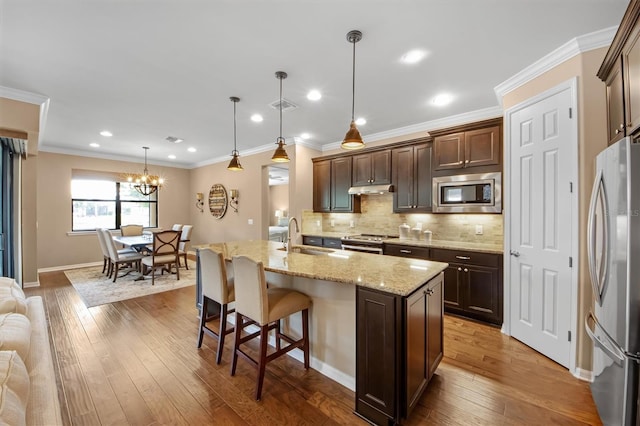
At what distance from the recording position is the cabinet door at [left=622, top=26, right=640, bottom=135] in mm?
1562

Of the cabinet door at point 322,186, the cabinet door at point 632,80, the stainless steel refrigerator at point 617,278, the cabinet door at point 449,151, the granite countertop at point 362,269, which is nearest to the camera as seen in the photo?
the stainless steel refrigerator at point 617,278

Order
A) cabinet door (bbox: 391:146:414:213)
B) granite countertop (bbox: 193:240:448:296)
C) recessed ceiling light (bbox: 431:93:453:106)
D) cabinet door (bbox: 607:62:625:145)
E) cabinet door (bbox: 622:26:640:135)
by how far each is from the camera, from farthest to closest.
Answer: cabinet door (bbox: 391:146:414:213)
recessed ceiling light (bbox: 431:93:453:106)
cabinet door (bbox: 607:62:625:145)
granite countertop (bbox: 193:240:448:296)
cabinet door (bbox: 622:26:640:135)

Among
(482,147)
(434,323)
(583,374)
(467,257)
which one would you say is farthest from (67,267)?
(583,374)

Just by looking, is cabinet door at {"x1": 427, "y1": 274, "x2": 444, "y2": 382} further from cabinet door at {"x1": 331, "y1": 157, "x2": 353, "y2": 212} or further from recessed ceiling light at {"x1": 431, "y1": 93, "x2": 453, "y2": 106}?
cabinet door at {"x1": 331, "y1": 157, "x2": 353, "y2": 212}

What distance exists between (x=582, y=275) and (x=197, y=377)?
10.5 ft

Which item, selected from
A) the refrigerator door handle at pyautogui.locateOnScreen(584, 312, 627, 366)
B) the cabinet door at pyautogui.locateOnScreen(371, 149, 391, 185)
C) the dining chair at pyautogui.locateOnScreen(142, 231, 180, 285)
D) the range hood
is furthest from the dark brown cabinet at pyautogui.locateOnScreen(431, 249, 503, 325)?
the dining chair at pyautogui.locateOnScreen(142, 231, 180, 285)

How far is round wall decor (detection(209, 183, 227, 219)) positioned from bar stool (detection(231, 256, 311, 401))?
16.1 feet

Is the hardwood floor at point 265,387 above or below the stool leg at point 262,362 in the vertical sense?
below

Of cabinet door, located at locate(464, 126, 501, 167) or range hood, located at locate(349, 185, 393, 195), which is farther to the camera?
range hood, located at locate(349, 185, 393, 195)

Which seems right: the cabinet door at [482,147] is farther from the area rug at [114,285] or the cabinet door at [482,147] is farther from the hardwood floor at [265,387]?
the area rug at [114,285]

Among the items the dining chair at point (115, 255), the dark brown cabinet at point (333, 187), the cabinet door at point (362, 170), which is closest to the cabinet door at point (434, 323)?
the cabinet door at point (362, 170)

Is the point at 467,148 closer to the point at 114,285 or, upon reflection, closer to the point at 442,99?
the point at 442,99

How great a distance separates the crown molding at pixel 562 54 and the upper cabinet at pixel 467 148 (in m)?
0.59

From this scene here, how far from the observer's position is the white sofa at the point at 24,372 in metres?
0.90
